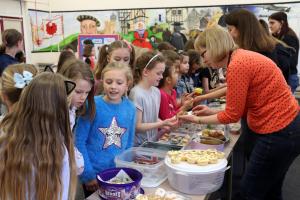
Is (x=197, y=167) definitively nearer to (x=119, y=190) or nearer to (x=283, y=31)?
(x=119, y=190)

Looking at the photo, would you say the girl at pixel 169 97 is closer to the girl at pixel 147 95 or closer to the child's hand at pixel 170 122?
the girl at pixel 147 95

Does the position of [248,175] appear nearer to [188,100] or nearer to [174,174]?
[174,174]

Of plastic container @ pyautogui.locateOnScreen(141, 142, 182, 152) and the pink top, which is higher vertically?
the pink top

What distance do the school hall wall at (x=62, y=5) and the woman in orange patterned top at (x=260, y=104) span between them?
10.7 feet

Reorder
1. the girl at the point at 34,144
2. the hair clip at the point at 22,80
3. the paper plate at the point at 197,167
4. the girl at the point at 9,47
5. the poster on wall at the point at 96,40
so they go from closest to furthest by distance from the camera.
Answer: the girl at the point at 34,144
the hair clip at the point at 22,80
the paper plate at the point at 197,167
the girl at the point at 9,47
the poster on wall at the point at 96,40

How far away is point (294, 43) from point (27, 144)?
311cm

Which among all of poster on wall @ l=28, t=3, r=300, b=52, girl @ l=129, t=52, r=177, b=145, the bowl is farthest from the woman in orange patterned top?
poster on wall @ l=28, t=3, r=300, b=52

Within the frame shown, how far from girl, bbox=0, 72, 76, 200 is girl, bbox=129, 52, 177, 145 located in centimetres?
91

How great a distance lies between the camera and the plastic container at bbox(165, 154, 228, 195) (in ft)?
4.05

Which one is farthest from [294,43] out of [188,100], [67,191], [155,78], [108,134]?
[67,191]

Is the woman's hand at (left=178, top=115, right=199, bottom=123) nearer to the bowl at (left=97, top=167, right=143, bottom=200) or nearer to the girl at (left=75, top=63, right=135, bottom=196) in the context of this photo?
the girl at (left=75, top=63, right=135, bottom=196)

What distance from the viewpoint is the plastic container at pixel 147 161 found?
1318mm

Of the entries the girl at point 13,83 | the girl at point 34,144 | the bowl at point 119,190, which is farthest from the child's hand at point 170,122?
the girl at point 34,144

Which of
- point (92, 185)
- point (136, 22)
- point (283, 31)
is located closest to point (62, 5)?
point (136, 22)
